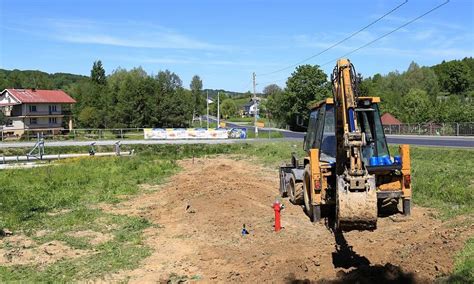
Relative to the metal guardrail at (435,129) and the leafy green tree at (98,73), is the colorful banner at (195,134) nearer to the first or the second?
the metal guardrail at (435,129)

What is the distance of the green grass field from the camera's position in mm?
10219

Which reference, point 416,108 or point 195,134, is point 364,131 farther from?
point 416,108

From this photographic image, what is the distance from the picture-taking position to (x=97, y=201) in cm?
1867

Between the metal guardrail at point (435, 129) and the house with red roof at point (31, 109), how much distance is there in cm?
4846

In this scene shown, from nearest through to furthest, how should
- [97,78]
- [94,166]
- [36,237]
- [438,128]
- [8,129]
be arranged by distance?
[36,237], [94,166], [438,128], [8,129], [97,78]

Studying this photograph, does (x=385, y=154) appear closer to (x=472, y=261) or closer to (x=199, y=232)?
(x=472, y=261)

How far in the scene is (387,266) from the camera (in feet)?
26.2

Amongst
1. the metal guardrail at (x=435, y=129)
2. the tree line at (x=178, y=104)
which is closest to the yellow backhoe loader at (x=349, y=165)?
the metal guardrail at (x=435, y=129)

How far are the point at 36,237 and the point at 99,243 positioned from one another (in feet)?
7.03

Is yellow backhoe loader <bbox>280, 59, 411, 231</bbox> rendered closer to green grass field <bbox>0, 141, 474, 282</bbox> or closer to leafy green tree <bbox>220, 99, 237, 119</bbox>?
green grass field <bbox>0, 141, 474, 282</bbox>

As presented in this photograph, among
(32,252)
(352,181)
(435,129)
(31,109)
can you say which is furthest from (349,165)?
(31,109)

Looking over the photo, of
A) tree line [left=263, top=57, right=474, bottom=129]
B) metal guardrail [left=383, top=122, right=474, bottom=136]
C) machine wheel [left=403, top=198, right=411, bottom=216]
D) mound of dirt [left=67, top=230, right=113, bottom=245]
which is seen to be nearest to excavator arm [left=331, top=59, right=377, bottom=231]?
machine wheel [left=403, top=198, right=411, bottom=216]

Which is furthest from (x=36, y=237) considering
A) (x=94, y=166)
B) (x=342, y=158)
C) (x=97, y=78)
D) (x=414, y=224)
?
(x=97, y=78)

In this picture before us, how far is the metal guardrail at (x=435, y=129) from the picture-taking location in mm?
47375
